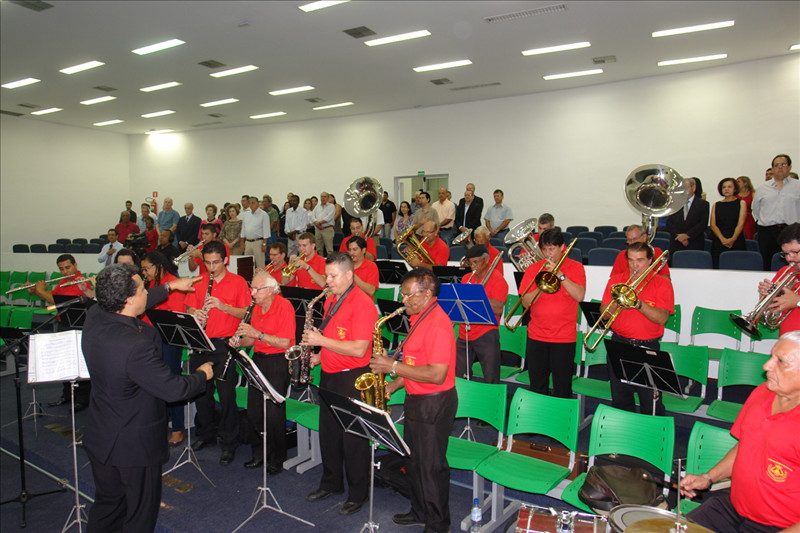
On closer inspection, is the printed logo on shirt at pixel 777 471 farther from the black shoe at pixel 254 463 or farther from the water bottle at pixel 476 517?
the black shoe at pixel 254 463

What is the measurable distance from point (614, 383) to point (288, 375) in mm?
2968

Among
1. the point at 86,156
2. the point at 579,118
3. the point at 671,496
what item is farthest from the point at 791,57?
the point at 86,156

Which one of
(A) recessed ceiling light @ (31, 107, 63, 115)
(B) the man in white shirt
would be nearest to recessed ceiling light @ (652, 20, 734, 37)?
(B) the man in white shirt

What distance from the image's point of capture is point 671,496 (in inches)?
132

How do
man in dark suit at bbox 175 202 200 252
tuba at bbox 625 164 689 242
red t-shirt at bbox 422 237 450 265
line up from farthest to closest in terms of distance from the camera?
1. man in dark suit at bbox 175 202 200 252
2. red t-shirt at bbox 422 237 450 265
3. tuba at bbox 625 164 689 242

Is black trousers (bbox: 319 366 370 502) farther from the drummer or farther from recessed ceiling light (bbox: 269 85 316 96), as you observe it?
A: recessed ceiling light (bbox: 269 85 316 96)

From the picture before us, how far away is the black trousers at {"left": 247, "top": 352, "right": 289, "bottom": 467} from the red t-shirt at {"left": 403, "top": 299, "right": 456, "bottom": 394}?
1680 mm

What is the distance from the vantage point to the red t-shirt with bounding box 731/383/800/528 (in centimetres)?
260

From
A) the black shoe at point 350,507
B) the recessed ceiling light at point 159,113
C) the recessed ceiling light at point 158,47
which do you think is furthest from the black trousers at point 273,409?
the recessed ceiling light at point 159,113

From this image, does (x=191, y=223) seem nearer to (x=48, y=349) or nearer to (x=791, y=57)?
(x=48, y=349)

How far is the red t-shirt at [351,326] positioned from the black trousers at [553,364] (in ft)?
6.00

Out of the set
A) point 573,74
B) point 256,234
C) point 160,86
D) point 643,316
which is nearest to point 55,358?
point 643,316

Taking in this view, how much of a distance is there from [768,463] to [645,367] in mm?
1515

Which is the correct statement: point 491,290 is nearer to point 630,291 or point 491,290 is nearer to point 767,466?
point 630,291
